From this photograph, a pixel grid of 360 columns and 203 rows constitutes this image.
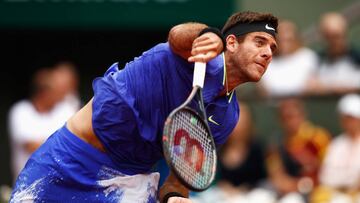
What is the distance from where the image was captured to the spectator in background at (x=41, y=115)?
10.4 metres

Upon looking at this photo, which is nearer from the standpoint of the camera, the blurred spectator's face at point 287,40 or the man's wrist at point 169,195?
the man's wrist at point 169,195

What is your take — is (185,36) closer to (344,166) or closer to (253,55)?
(253,55)

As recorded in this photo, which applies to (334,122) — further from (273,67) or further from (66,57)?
(66,57)

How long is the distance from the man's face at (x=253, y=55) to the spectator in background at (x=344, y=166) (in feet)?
12.3

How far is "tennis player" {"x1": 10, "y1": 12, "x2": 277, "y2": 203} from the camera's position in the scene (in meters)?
5.75

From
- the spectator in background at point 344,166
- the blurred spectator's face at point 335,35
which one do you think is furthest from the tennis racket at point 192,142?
the blurred spectator's face at point 335,35

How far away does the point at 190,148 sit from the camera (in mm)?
5438

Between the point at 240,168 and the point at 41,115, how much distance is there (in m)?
2.23

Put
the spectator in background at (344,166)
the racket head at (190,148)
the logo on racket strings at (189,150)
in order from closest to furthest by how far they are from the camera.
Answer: the racket head at (190,148) → the logo on racket strings at (189,150) → the spectator in background at (344,166)

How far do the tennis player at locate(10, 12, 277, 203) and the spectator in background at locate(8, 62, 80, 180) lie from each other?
4.57 meters

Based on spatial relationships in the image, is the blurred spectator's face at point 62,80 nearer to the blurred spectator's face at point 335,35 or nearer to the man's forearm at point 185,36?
the blurred spectator's face at point 335,35

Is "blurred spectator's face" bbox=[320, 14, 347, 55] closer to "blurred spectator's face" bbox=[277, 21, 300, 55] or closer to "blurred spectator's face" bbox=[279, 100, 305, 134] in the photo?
"blurred spectator's face" bbox=[277, 21, 300, 55]

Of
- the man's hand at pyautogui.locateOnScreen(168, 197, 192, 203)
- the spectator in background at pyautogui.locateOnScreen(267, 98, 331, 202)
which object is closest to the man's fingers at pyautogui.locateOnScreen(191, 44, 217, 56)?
the man's hand at pyautogui.locateOnScreen(168, 197, 192, 203)

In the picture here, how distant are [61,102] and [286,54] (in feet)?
8.42
